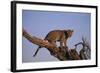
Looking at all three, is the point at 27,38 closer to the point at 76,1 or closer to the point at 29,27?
the point at 29,27

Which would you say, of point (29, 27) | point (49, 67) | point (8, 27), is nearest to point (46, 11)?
point (29, 27)

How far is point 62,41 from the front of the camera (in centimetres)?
147

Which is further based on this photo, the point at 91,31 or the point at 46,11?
the point at 91,31

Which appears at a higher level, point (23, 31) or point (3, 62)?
point (23, 31)

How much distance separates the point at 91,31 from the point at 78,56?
211mm

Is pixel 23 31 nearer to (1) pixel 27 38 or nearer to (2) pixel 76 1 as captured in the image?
(1) pixel 27 38

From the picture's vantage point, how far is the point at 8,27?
1337mm

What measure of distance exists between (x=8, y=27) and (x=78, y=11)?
0.51 meters

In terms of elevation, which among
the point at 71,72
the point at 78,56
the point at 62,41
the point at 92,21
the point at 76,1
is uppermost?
the point at 76,1

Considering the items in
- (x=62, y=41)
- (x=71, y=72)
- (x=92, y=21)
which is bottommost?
(x=71, y=72)

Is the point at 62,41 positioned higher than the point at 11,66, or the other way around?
the point at 62,41

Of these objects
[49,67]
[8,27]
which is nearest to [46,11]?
[8,27]

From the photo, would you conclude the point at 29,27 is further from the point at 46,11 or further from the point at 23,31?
the point at 46,11

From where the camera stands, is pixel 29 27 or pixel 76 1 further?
pixel 76 1
